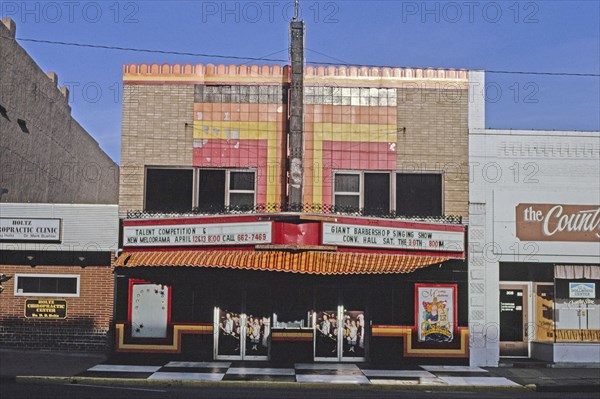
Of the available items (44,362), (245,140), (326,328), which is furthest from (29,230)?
(326,328)

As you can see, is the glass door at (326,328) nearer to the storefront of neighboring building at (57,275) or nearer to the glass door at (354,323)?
the glass door at (354,323)

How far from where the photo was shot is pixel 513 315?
2375 cm

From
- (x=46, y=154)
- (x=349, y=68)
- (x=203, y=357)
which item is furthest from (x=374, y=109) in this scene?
(x=46, y=154)

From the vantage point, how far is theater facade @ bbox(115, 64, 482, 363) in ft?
75.2

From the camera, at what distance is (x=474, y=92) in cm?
2361

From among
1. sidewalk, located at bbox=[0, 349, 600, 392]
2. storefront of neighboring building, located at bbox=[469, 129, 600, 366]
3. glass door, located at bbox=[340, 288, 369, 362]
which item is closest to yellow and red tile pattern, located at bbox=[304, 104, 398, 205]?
storefront of neighboring building, located at bbox=[469, 129, 600, 366]

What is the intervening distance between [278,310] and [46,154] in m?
14.8

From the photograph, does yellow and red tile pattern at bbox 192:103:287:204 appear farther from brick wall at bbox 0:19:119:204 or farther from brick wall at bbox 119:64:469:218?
brick wall at bbox 0:19:119:204

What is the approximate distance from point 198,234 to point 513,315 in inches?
385

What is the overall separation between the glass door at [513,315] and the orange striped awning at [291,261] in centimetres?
309

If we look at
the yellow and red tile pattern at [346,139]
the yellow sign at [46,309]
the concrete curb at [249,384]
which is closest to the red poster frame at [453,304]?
the yellow and red tile pattern at [346,139]

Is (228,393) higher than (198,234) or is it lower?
lower

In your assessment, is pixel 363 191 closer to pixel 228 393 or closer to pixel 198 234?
pixel 198 234

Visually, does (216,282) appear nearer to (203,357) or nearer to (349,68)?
(203,357)
